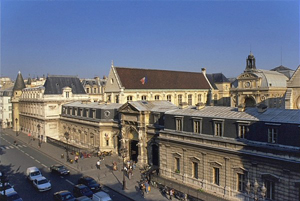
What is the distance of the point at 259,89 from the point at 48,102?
4323 cm

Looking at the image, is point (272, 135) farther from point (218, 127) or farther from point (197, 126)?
point (197, 126)

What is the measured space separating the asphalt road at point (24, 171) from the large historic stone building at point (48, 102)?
6.02 meters

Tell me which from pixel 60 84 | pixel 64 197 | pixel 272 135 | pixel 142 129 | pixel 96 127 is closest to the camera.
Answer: pixel 272 135

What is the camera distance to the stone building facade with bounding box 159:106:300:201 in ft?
65.9

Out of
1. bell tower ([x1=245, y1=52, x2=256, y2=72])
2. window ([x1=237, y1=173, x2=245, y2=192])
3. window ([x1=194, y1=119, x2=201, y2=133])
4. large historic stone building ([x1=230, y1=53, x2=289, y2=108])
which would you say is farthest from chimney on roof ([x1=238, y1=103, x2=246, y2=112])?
bell tower ([x1=245, y1=52, x2=256, y2=72])

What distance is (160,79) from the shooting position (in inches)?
2480

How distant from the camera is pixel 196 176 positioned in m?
26.6

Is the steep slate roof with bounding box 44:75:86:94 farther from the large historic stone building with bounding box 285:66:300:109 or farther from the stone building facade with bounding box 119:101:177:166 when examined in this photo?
the large historic stone building with bounding box 285:66:300:109

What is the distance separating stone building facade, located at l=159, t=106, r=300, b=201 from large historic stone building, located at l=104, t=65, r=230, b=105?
2777cm

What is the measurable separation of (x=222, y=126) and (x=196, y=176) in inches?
231

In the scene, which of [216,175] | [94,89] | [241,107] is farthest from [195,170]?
[94,89]

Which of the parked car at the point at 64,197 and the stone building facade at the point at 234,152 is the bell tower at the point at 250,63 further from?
the parked car at the point at 64,197

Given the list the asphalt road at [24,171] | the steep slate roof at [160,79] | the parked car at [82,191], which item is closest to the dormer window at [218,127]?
the asphalt road at [24,171]

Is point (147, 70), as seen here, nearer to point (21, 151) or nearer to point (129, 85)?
point (129, 85)
